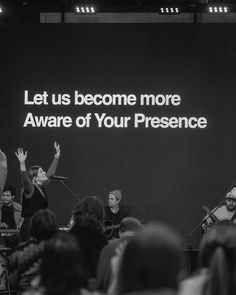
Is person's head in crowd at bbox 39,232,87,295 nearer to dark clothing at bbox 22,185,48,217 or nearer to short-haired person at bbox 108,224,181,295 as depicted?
short-haired person at bbox 108,224,181,295

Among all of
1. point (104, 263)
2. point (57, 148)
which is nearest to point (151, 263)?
point (104, 263)

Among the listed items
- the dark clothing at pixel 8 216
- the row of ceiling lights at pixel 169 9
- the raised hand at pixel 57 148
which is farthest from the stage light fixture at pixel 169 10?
the dark clothing at pixel 8 216

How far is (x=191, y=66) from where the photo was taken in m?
10.2

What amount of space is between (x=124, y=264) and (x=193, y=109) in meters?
8.31

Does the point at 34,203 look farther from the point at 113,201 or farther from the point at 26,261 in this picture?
the point at 26,261

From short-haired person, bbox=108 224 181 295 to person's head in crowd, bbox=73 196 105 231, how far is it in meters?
2.70

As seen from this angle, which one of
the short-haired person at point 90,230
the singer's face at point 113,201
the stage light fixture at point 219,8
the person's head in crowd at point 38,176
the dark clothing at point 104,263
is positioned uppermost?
the stage light fixture at point 219,8

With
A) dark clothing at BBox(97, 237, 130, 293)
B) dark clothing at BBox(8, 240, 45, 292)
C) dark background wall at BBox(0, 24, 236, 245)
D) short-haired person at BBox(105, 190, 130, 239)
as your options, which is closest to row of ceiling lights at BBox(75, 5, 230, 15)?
dark background wall at BBox(0, 24, 236, 245)

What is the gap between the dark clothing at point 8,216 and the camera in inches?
352

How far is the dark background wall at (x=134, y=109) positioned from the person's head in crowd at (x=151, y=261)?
8.17m

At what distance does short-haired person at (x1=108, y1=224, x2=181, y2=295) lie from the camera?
70.9 inches

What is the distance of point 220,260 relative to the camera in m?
2.21

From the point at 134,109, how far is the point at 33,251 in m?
6.19

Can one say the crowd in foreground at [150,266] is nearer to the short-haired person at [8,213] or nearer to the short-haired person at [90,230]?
the short-haired person at [90,230]
